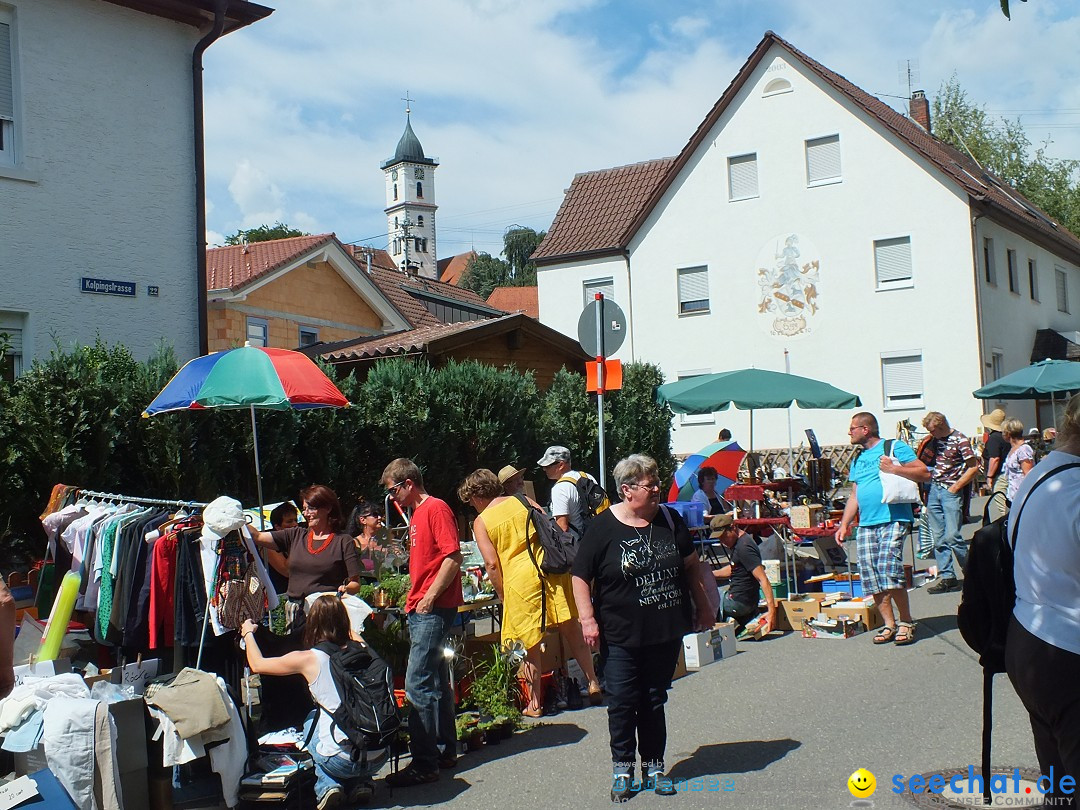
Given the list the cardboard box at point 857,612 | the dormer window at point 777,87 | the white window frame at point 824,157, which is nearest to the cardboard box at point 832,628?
the cardboard box at point 857,612

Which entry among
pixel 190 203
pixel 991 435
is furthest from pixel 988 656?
pixel 190 203

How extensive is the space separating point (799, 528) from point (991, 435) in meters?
4.04

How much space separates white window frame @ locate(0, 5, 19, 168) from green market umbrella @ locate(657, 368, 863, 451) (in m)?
9.56

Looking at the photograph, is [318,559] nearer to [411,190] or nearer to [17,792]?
[17,792]

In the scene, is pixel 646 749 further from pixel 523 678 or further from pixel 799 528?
pixel 799 528

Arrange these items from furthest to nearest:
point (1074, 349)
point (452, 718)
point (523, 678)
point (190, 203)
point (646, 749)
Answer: point (1074, 349) → point (190, 203) → point (523, 678) → point (452, 718) → point (646, 749)

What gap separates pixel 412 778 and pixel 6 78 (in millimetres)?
10628

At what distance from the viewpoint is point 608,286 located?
33500 mm

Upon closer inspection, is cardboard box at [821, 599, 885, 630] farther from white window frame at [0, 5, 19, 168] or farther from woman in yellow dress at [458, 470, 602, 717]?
white window frame at [0, 5, 19, 168]

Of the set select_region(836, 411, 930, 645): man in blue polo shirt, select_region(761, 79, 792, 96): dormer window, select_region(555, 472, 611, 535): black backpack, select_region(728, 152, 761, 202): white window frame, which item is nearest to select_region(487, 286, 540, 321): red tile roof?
select_region(728, 152, 761, 202): white window frame

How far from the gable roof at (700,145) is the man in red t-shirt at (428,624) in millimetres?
23750

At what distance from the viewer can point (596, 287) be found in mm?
33812

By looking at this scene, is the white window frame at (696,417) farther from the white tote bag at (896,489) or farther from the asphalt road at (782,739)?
the asphalt road at (782,739)

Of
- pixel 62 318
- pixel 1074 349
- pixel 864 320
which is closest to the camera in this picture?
pixel 62 318
